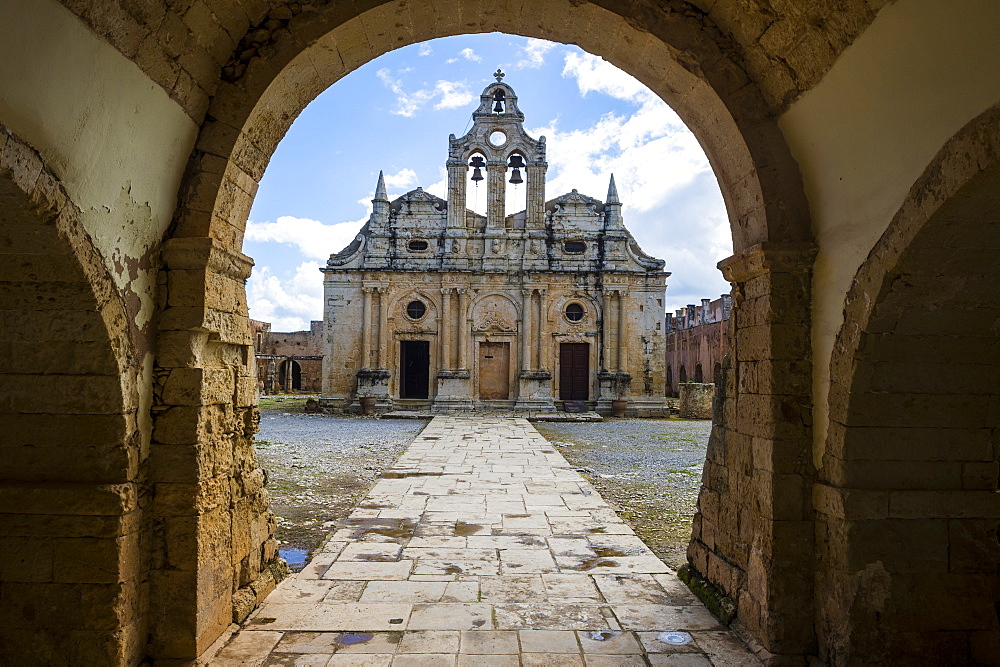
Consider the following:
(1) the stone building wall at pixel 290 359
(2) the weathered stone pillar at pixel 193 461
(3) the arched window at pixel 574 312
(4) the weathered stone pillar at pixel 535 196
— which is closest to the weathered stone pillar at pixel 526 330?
(3) the arched window at pixel 574 312

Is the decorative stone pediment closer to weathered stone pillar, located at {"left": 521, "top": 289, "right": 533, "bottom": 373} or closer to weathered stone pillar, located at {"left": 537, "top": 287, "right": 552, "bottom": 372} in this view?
weathered stone pillar, located at {"left": 521, "top": 289, "right": 533, "bottom": 373}

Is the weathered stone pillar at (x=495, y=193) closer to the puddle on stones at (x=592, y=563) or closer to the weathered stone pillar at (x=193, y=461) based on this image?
the puddle on stones at (x=592, y=563)

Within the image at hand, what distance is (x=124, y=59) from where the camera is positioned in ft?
9.65

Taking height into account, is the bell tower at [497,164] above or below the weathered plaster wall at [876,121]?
above

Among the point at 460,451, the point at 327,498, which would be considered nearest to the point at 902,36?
the point at 327,498

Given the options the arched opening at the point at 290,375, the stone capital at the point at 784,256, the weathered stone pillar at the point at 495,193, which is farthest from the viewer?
the arched opening at the point at 290,375

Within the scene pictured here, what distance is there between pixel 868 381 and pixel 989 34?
1626mm

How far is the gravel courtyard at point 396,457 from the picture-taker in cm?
639

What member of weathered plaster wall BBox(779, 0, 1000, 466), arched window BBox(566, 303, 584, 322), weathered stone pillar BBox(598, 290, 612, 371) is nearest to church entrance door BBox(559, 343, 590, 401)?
weathered stone pillar BBox(598, 290, 612, 371)

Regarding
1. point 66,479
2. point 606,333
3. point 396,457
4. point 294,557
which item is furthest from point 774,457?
point 606,333

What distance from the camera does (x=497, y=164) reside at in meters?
A: 23.9

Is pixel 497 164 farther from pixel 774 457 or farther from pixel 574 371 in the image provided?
pixel 774 457

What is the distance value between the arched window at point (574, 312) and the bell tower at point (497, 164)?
3372 mm

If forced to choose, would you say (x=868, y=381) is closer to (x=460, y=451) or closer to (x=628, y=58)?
(x=628, y=58)
